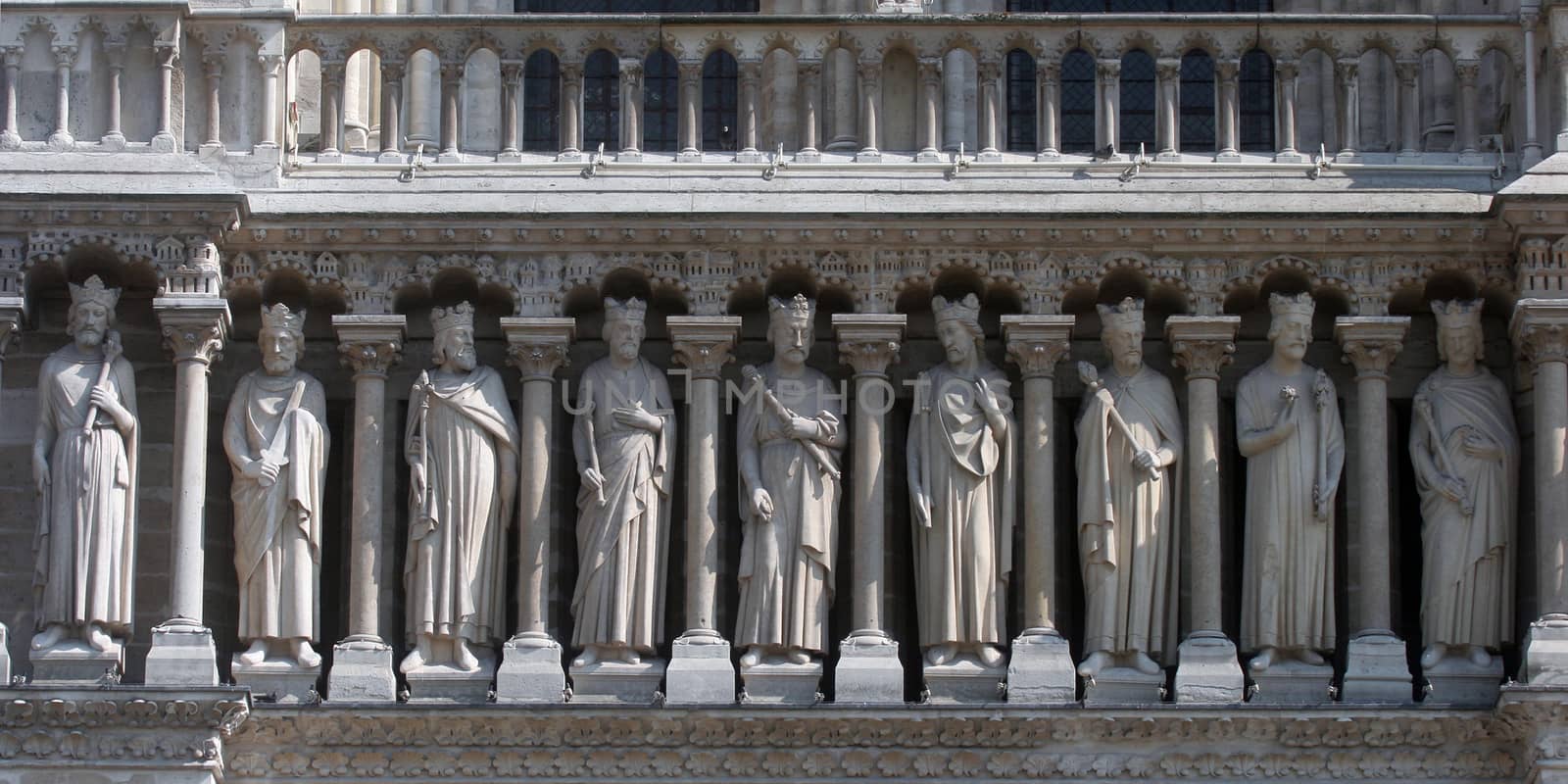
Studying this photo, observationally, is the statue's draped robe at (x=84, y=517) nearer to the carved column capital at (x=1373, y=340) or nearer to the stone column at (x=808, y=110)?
the stone column at (x=808, y=110)

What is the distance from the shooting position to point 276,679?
84.6ft

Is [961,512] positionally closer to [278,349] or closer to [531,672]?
[531,672]

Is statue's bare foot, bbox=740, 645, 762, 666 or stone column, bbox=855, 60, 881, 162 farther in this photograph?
stone column, bbox=855, 60, 881, 162

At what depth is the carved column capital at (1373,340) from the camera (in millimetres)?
26188

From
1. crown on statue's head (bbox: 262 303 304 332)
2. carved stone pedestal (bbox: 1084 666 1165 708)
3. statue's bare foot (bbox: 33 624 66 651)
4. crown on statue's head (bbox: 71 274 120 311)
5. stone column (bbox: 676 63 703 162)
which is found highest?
stone column (bbox: 676 63 703 162)

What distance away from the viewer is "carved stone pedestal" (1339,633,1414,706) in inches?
1008

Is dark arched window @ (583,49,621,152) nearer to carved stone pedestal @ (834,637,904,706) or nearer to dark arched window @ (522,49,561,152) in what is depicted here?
dark arched window @ (522,49,561,152)

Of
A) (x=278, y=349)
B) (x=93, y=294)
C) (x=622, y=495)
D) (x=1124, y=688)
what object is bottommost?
(x=1124, y=688)

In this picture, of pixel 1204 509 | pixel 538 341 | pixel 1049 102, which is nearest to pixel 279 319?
pixel 538 341

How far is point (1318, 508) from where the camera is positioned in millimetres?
25891

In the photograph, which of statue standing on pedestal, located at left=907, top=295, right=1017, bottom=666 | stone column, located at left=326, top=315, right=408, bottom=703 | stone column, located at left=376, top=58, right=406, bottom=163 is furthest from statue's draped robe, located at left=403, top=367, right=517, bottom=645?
statue standing on pedestal, located at left=907, top=295, right=1017, bottom=666

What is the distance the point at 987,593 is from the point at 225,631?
4.12m

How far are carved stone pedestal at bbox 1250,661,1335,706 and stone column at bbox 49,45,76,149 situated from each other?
7.02 m

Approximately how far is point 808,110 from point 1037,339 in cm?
192
